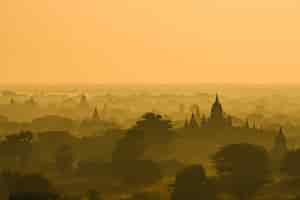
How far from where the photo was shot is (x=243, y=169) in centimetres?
4669

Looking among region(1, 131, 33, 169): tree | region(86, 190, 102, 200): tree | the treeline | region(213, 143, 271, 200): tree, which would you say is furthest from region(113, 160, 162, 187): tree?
region(1, 131, 33, 169): tree

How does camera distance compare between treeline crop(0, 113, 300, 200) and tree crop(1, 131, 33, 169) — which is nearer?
treeline crop(0, 113, 300, 200)

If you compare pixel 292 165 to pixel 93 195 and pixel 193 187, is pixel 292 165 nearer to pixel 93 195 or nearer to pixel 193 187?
pixel 193 187

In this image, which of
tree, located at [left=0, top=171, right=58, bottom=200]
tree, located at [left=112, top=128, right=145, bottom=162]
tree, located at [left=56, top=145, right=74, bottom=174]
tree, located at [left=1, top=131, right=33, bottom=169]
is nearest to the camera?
tree, located at [left=0, top=171, right=58, bottom=200]

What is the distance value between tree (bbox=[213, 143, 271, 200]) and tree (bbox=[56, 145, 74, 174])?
17090 mm

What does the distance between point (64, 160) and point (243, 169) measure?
67.7ft

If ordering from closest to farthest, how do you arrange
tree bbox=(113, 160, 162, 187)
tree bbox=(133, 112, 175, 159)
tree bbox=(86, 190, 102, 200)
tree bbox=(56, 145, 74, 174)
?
tree bbox=(86, 190, 102, 200), tree bbox=(113, 160, 162, 187), tree bbox=(56, 145, 74, 174), tree bbox=(133, 112, 175, 159)

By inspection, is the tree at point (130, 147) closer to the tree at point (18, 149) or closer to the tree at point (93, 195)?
the tree at point (93, 195)

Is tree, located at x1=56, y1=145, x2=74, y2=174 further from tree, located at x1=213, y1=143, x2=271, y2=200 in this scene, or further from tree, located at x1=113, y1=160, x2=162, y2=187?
tree, located at x1=213, y1=143, x2=271, y2=200

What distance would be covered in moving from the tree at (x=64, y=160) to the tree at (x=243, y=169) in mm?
17090

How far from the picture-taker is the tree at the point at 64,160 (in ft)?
184

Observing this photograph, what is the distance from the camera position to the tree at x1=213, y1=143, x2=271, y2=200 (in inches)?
1774

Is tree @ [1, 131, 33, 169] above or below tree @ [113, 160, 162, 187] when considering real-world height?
above

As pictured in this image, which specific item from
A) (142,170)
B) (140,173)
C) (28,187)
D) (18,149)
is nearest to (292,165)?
(142,170)
